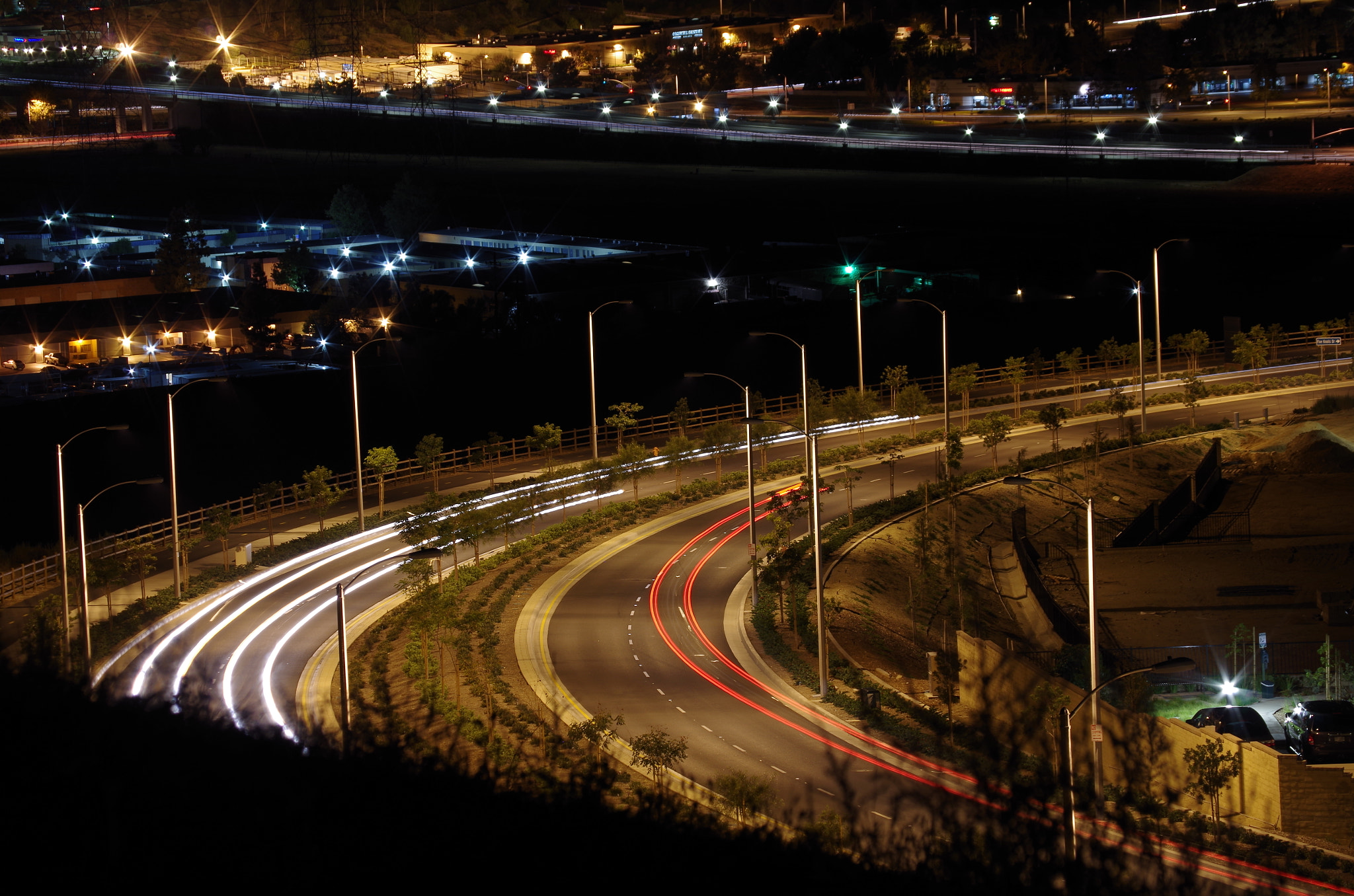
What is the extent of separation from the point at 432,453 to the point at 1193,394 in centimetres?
3359

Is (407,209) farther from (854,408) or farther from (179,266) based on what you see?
(854,408)

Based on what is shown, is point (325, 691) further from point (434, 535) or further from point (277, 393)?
point (277, 393)

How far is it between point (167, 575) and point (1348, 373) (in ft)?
175

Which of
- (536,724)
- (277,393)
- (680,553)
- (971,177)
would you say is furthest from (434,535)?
(971,177)

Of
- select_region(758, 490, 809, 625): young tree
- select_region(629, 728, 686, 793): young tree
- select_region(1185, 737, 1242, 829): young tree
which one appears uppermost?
select_region(758, 490, 809, 625): young tree

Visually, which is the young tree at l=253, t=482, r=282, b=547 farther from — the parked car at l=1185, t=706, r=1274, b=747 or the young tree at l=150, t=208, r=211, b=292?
the young tree at l=150, t=208, r=211, b=292

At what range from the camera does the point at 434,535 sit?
120ft

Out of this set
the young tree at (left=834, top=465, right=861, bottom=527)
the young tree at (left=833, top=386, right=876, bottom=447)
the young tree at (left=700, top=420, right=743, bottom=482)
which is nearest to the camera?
the young tree at (left=834, top=465, right=861, bottom=527)

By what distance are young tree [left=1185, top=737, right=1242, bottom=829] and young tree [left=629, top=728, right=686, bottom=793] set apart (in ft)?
29.8

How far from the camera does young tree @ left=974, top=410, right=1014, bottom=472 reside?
4778cm

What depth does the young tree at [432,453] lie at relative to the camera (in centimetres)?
4546

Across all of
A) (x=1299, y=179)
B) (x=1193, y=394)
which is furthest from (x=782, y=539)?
(x=1299, y=179)

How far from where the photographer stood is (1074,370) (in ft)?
204

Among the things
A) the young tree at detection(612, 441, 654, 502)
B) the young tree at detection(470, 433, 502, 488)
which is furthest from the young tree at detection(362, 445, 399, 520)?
the young tree at detection(612, 441, 654, 502)
